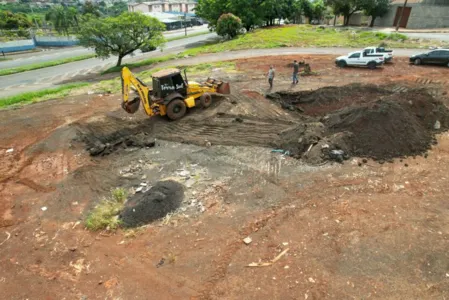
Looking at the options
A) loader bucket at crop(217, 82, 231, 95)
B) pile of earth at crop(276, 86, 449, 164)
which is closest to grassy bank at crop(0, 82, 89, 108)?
loader bucket at crop(217, 82, 231, 95)

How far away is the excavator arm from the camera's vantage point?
46.3ft

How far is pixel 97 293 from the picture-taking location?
7266mm

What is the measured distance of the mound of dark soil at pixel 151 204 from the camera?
9469mm

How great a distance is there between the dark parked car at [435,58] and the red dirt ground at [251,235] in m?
14.6

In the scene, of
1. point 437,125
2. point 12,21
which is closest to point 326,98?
point 437,125

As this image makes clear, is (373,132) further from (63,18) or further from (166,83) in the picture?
(63,18)

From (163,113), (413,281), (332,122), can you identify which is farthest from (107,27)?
(413,281)

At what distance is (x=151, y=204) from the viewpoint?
32.0 feet

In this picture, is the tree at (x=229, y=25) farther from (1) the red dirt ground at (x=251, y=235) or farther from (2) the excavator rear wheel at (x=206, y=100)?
(1) the red dirt ground at (x=251, y=235)

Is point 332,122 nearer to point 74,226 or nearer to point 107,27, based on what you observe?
point 74,226

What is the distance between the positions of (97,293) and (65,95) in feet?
63.3

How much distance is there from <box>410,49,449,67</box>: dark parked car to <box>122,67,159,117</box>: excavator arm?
72.4ft

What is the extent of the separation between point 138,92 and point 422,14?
45.1 meters

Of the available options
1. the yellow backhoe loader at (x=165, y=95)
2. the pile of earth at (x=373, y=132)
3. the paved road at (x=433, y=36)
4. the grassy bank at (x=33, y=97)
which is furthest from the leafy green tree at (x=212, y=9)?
the pile of earth at (x=373, y=132)
